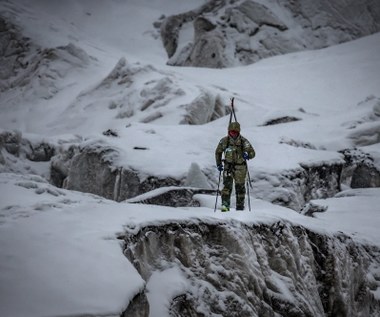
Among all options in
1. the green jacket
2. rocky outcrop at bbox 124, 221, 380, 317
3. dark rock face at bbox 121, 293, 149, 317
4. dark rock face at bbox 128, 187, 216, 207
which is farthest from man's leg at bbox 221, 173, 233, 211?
dark rock face at bbox 121, 293, 149, 317

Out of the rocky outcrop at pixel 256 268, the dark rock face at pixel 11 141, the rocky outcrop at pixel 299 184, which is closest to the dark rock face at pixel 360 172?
the rocky outcrop at pixel 299 184

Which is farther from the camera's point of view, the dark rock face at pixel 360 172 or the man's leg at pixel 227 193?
the dark rock face at pixel 360 172

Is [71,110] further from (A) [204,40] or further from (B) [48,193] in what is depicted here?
(B) [48,193]

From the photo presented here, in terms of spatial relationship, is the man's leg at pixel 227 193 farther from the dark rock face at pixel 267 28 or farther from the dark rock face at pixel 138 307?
the dark rock face at pixel 267 28

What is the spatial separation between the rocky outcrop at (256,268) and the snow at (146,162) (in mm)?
203

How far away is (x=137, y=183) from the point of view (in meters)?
15.3

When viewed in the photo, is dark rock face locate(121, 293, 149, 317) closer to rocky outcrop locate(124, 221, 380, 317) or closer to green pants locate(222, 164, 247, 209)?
rocky outcrop locate(124, 221, 380, 317)

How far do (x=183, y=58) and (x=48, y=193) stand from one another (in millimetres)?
51193

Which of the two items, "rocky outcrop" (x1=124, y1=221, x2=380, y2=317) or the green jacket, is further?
the green jacket

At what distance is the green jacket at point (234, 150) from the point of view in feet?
31.9

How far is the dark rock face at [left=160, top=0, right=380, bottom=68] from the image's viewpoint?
5356 centimetres

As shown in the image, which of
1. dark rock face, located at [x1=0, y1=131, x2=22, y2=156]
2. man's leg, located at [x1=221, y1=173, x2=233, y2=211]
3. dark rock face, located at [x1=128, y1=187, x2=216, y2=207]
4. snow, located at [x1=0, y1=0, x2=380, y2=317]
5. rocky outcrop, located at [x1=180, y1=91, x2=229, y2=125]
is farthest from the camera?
rocky outcrop, located at [x1=180, y1=91, x2=229, y2=125]

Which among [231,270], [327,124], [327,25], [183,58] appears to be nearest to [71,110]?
[327,124]

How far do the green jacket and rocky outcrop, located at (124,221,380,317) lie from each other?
7.15ft
